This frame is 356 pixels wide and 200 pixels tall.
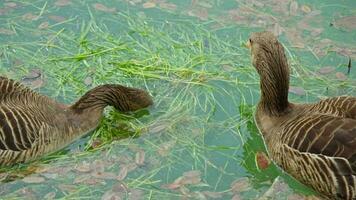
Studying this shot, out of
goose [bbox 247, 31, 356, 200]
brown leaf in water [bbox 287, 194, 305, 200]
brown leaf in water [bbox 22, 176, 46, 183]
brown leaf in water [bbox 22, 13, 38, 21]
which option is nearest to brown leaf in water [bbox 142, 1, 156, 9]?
brown leaf in water [bbox 22, 13, 38, 21]

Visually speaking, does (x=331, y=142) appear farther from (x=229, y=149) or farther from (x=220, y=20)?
(x=220, y=20)

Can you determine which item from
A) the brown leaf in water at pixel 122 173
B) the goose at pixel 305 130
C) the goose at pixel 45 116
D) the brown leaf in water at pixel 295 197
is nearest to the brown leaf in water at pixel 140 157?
the brown leaf in water at pixel 122 173

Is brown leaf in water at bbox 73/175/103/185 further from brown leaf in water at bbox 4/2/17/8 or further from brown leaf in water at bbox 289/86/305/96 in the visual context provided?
brown leaf in water at bbox 4/2/17/8

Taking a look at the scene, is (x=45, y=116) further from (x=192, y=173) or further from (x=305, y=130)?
(x=305, y=130)

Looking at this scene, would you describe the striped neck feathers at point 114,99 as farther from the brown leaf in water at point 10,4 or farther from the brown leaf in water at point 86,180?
the brown leaf in water at point 10,4

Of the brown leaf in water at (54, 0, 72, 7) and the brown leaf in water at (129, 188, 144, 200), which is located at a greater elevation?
the brown leaf in water at (54, 0, 72, 7)

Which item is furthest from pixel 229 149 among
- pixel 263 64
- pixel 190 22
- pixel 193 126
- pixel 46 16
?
pixel 46 16
